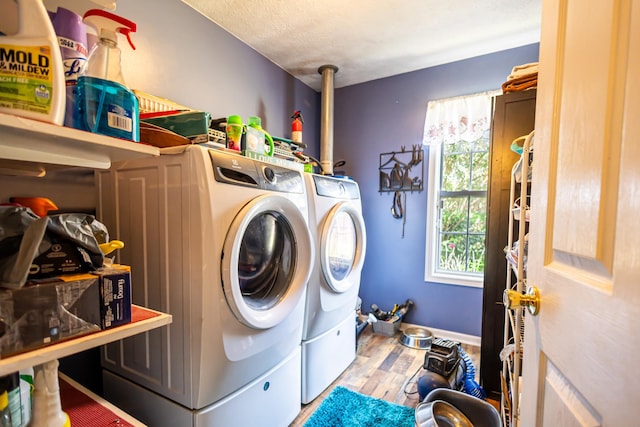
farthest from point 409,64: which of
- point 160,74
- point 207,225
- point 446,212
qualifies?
point 207,225

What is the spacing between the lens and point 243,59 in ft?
6.77

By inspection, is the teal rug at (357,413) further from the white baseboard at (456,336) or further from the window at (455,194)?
the window at (455,194)

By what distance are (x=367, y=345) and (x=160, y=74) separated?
2363mm

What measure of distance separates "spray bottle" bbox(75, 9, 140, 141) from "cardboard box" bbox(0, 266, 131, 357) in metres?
0.33

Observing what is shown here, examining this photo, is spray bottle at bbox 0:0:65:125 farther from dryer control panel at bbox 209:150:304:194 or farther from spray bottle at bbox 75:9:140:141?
dryer control panel at bbox 209:150:304:194

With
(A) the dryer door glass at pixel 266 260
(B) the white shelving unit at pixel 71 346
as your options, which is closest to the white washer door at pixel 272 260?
(A) the dryer door glass at pixel 266 260

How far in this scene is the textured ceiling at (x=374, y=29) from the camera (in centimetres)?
169

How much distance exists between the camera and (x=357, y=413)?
4.93 feet

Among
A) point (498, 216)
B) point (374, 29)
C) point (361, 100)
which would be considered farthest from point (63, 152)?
point (361, 100)

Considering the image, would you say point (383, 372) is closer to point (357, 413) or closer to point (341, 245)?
point (357, 413)

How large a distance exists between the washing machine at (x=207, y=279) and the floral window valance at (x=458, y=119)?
1.55 meters

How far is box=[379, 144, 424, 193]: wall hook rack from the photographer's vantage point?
2.49 metres

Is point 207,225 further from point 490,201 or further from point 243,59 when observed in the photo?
point 243,59

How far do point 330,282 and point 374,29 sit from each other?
1688 mm
